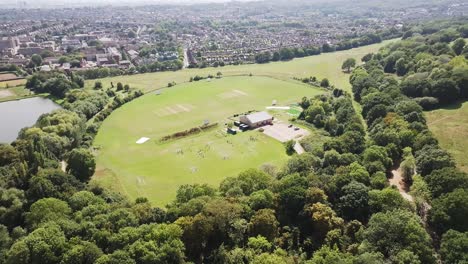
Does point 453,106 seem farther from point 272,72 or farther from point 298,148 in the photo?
point 272,72

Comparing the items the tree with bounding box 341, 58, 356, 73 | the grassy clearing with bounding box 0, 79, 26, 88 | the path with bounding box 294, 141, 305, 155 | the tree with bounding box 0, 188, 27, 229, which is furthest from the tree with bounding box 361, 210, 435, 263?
the grassy clearing with bounding box 0, 79, 26, 88

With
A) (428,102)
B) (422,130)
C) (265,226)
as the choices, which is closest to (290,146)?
(422,130)

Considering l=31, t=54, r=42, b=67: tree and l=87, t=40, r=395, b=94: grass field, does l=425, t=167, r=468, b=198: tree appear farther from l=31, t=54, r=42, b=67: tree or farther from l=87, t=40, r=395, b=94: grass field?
l=31, t=54, r=42, b=67: tree

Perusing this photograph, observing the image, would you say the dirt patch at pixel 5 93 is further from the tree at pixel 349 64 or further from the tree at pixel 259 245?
the tree at pixel 349 64

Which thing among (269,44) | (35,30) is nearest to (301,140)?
(269,44)

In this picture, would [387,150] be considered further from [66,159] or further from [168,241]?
[66,159]

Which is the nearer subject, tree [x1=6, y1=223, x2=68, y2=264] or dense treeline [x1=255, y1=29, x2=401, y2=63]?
tree [x1=6, y1=223, x2=68, y2=264]

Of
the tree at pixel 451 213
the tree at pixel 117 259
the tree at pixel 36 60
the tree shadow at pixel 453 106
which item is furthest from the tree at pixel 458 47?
the tree at pixel 36 60
